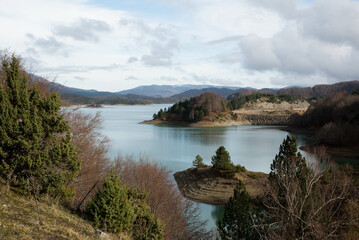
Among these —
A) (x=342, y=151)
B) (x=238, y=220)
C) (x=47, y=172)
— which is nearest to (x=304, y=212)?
(x=238, y=220)

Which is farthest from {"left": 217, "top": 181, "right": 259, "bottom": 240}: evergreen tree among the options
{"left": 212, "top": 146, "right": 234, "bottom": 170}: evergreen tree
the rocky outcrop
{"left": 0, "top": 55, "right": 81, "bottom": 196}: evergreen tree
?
the rocky outcrop

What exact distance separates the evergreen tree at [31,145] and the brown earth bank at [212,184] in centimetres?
1149

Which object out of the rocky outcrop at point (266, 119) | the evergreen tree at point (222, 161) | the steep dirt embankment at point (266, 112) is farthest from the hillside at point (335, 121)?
the evergreen tree at point (222, 161)

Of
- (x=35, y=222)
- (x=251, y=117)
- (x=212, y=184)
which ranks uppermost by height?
(x=251, y=117)

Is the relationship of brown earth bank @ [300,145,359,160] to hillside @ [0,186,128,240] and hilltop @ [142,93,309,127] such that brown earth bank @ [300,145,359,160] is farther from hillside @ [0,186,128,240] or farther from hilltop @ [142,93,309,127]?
hilltop @ [142,93,309,127]

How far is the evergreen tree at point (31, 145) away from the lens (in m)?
7.87

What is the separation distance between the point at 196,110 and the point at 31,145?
202 feet

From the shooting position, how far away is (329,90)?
148 metres

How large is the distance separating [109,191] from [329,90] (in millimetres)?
162872

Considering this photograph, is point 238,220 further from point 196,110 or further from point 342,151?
point 196,110

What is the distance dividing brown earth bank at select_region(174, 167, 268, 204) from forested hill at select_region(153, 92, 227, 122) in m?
45.7

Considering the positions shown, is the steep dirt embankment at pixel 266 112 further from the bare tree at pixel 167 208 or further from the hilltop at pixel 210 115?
the bare tree at pixel 167 208

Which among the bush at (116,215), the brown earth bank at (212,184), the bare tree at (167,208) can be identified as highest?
the bush at (116,215)

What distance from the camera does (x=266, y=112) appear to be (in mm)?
87062
